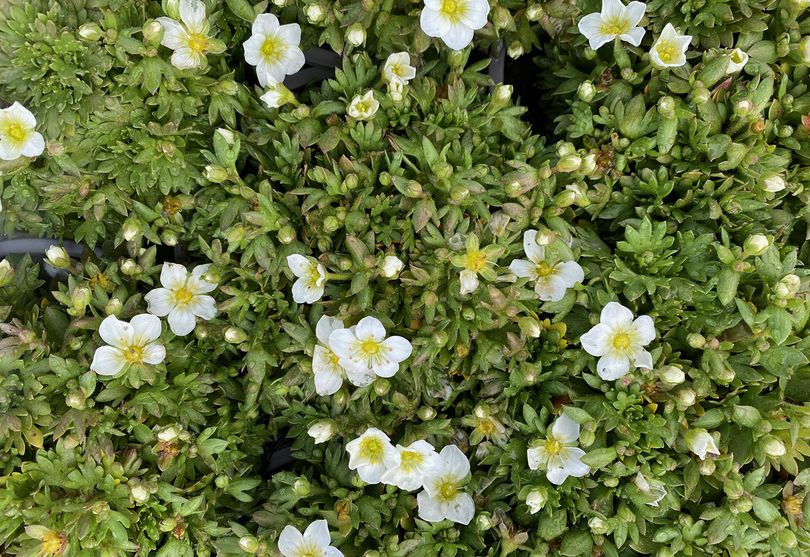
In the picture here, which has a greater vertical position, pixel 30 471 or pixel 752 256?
pixel 752 256

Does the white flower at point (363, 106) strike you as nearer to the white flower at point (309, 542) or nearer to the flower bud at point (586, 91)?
the flower bud at point (586, 91)

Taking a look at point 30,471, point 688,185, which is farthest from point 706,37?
point 30,471

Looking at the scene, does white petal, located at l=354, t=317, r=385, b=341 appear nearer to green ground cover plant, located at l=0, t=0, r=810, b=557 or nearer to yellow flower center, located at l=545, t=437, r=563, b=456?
green ground cover plant, located at l=0, t=0, r=810, b=557

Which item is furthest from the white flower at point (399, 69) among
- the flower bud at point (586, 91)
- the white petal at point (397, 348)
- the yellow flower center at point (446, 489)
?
the yellow flower center at point (446, 489)

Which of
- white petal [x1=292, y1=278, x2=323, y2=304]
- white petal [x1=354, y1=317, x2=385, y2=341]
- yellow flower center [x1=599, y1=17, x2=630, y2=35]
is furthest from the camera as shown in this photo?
yellow flower center [x1=599, y1=17, x2=630, y2=35]

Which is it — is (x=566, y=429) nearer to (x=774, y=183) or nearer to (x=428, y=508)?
(x=428, y=508)

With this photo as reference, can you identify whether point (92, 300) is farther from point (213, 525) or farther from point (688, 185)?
point (688, 185)

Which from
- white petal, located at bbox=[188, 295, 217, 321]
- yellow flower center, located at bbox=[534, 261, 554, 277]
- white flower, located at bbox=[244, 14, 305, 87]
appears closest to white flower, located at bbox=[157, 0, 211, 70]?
white flower, located at bbox=[244, 14, 305, 87]
